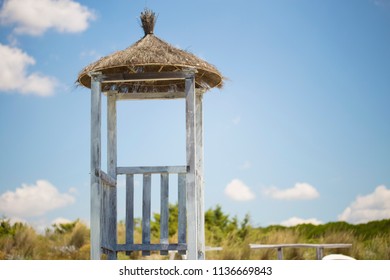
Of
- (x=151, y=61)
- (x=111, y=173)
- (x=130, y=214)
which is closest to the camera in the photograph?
(x=151, y=61)

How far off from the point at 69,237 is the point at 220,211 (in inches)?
167

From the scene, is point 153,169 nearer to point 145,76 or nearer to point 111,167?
point 111,167

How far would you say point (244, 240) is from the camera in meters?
13.1

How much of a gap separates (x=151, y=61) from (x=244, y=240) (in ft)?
20.3

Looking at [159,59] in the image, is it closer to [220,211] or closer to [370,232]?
[370,232]

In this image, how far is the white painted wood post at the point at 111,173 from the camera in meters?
8.37

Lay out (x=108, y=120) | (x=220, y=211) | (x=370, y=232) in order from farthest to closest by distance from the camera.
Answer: (x=220, y=211), (x=370, y=232), (x=108, y=120)

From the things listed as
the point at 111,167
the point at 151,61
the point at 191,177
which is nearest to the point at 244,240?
the point at 111,167

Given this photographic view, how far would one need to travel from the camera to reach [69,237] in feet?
44.7

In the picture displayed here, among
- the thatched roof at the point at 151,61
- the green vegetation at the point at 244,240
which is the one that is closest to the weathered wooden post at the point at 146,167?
the thatched roof at the point at 151,61

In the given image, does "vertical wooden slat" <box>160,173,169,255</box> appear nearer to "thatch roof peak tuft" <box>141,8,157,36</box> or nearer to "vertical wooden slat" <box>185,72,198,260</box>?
"vertical wooden slat" <box>185,72,198,260</box>

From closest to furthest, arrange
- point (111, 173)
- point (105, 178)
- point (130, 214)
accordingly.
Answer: point (105, 178) → point (130, 214) → point (111, 173)
